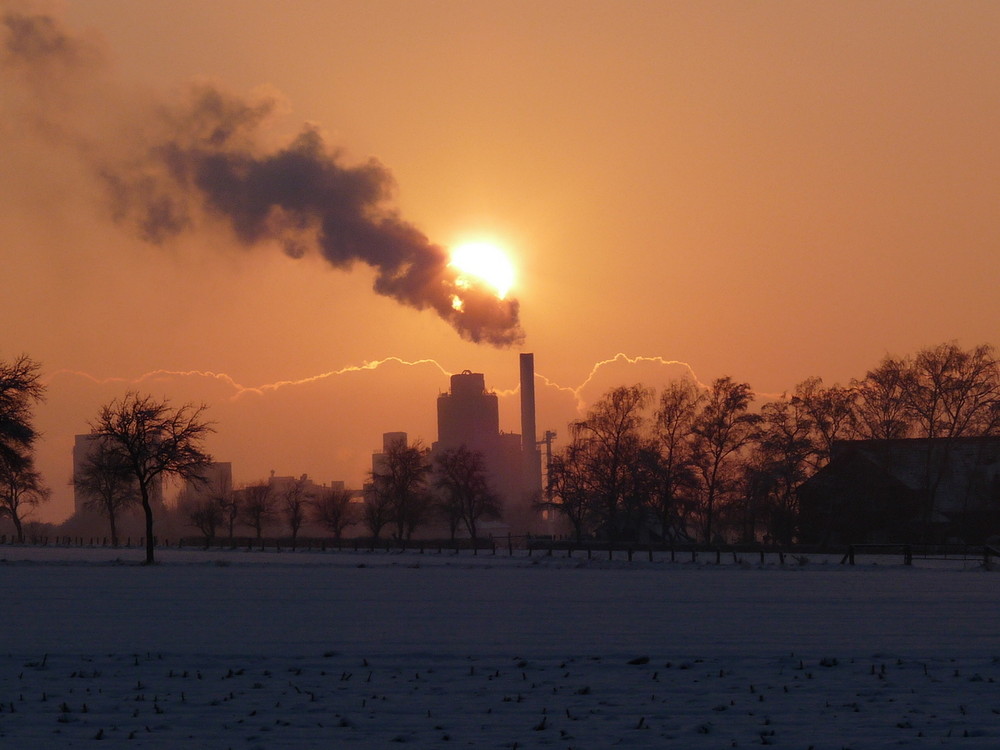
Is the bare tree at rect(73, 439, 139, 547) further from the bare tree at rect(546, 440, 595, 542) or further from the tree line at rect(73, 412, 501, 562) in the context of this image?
the bare tree at rect(546, 440, 595, 542)

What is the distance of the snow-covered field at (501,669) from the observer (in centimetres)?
1300

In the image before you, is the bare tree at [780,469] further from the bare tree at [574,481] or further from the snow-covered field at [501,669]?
the snow-covered field at [501,669]

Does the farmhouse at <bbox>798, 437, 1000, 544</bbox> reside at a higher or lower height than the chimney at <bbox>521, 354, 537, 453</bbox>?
lower

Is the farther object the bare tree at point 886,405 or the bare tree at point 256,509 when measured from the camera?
the bare tree at point 256,509

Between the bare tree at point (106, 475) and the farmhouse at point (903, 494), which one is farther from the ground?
the bare tree at point (106, 475)

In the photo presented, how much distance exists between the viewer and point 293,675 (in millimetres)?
16828

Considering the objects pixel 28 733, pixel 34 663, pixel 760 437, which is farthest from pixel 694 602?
pixel 760 437

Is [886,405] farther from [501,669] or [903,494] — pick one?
[501,669]

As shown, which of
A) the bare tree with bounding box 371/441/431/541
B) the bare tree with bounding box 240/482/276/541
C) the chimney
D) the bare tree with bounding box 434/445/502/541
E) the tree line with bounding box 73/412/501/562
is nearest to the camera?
the tree line with bounding box 73/412/501/562

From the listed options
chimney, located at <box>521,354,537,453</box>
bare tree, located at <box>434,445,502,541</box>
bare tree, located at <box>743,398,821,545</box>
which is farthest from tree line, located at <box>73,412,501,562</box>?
chimney, located at <box>521,354,537,453</box>

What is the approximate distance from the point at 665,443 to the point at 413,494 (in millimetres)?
36841

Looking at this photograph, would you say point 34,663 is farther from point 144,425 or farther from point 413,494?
point 413,494

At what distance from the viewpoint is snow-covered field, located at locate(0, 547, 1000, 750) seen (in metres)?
13.0

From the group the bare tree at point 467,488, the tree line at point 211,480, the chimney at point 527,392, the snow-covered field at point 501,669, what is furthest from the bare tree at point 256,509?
the snow-covered field at point 501,669
